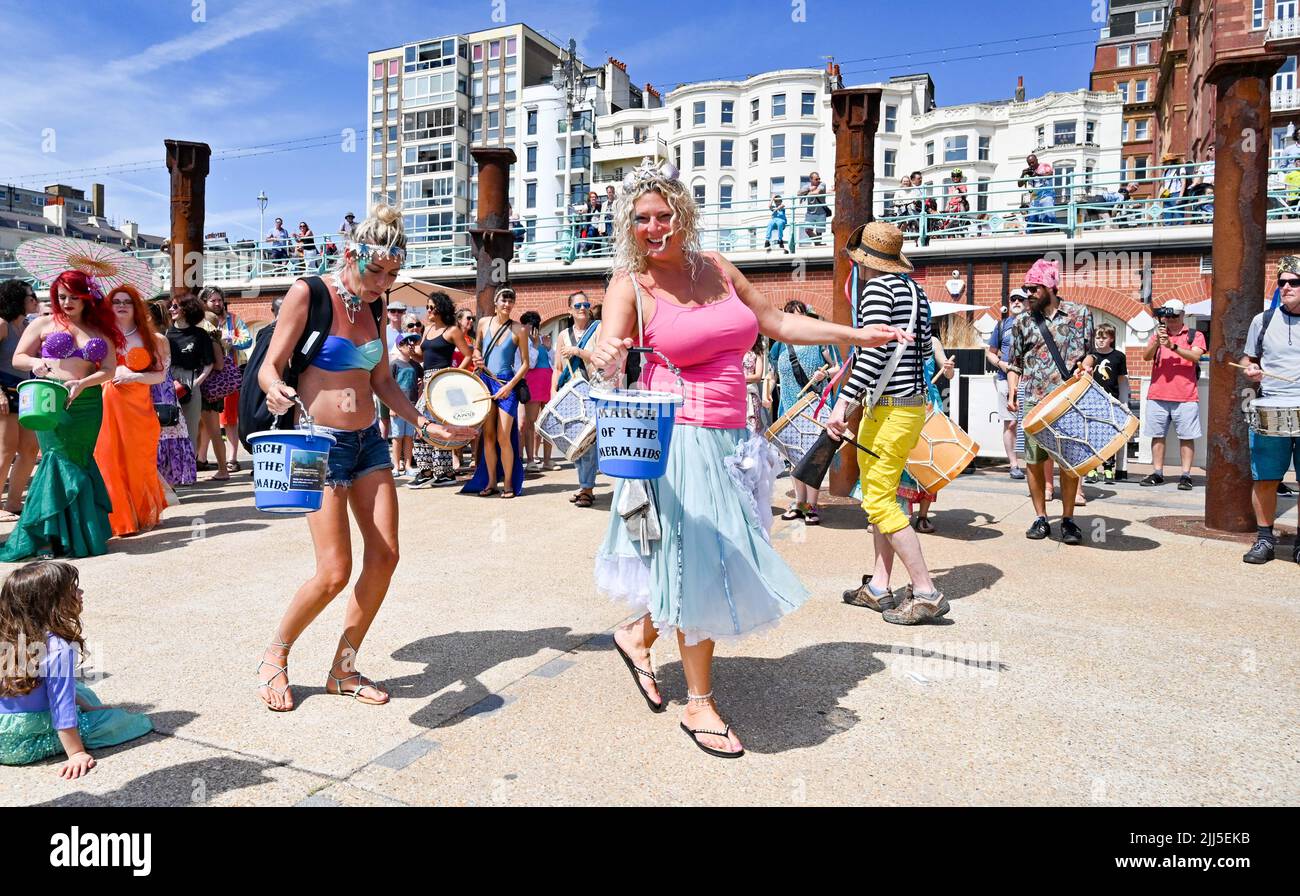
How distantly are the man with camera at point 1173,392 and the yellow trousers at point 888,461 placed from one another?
6560mm

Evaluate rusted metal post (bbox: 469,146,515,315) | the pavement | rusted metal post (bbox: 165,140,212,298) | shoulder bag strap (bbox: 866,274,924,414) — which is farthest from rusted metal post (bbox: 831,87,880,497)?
rusted metal post (bbox: 165,140,212,298)

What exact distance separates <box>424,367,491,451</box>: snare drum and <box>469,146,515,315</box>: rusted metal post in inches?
141

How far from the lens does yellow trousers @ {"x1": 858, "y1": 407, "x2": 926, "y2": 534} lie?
466cm

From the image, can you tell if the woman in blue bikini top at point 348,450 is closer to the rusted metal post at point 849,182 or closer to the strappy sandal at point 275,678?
the strappy sandal at point 275,678

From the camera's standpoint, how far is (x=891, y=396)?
4.66 meters

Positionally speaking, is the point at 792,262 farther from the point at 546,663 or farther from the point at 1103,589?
the point at 546,663

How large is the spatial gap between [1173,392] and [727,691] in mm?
9163

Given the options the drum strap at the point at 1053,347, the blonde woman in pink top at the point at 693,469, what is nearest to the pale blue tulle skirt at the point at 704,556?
the blonde woman in pink top at the point at 693,469

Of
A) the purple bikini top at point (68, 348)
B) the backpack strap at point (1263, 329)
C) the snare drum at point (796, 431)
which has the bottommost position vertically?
the snare drum at point (796, 431)

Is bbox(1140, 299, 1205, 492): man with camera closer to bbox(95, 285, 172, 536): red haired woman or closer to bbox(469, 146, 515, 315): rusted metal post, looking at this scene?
bbox(469, 146, 515, 315): rusted metal post

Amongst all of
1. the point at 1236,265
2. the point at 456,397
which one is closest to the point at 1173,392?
the point at 1236,265

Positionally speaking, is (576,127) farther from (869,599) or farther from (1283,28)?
(869,599)

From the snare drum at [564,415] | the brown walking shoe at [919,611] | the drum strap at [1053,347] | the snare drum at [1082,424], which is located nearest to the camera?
the brown walking shoe at [919,611]

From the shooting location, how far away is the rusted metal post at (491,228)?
38.0ft
